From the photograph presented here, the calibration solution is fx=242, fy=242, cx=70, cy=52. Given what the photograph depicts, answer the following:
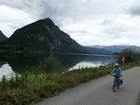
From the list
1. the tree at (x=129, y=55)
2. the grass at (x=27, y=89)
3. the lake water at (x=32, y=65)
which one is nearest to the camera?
the grass at (x=27, y=89)

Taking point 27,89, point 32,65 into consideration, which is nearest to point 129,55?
point 32,65

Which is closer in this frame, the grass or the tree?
the grass

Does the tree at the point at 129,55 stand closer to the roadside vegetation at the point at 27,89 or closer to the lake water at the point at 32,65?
the lake water at the point at 32,65

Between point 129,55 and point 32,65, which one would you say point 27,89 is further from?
point 129,55

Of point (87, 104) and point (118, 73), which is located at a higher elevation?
point (118, 73)

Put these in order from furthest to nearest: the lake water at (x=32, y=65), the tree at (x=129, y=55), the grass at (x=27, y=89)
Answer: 1. the tree at (x=129, y=55)
2. the lake water at (x=32, y=65)
3. the grass at (x=27, y=89)

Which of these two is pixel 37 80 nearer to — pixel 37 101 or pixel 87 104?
pixel 37 101

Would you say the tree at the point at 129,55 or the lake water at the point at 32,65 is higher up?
the tree at the point at 129,55

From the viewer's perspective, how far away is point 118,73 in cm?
1485

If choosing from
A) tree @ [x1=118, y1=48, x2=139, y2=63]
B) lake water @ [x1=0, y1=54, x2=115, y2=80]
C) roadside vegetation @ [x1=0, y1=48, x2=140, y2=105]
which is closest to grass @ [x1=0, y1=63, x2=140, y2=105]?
roadside vegetation @ [x1=0, y1=48, x2=140, y2=105]

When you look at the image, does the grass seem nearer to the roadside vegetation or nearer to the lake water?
the roadside vegetation

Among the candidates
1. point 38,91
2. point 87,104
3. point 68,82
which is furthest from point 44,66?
point 87,104

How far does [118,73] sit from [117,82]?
553 millimetres

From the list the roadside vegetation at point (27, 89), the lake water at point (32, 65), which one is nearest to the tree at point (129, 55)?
the lake water at point (32, 65)
